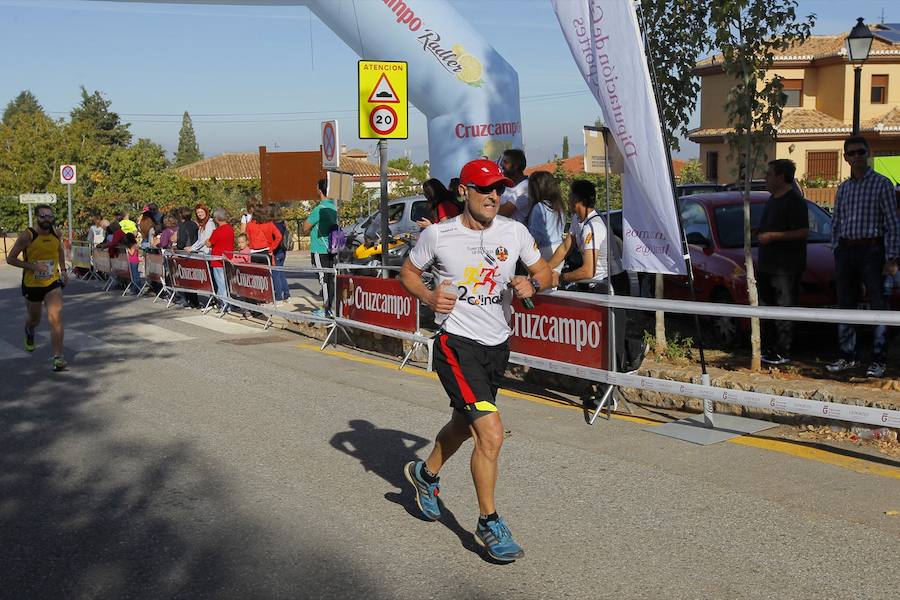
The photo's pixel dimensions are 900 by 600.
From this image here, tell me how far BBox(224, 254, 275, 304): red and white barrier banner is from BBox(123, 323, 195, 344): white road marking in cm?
136

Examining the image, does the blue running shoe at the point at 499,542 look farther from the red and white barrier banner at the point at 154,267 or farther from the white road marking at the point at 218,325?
the red and white barrier banner at the point at 154,267

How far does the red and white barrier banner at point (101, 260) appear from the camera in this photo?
70.9ft

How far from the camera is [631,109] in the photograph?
7.19 metres

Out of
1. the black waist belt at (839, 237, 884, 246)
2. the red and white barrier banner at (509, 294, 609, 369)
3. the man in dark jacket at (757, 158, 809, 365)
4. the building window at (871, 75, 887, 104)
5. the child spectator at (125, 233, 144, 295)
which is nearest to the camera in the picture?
the red and white barrier banner at (509, 294, 609, 369)

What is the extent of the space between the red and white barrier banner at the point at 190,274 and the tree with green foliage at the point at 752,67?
9775 mm

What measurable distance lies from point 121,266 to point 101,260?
1931 mm

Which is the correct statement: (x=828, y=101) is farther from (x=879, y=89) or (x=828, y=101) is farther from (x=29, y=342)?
(x=29, y=342)

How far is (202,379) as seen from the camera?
32.5 ft

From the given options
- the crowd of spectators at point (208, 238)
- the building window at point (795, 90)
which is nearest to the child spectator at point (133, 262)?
the crowd of spectators at point (208, 238)

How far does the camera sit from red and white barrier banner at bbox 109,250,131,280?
20312mm

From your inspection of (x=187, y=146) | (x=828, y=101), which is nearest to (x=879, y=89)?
(x=828, y=101)

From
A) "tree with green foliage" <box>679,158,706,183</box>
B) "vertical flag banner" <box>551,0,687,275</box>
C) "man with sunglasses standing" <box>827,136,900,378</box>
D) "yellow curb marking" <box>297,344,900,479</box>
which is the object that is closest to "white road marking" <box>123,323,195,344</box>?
"yellow curb marking" <box>297,344,900,479</box>

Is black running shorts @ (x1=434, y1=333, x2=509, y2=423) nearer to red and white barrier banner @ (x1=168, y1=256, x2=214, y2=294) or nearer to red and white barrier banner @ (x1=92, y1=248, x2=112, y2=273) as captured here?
red and white barrier banner @ (x1=168, y1=256, x2=214, y2=294)

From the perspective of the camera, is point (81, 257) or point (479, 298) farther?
point (81, 257)
